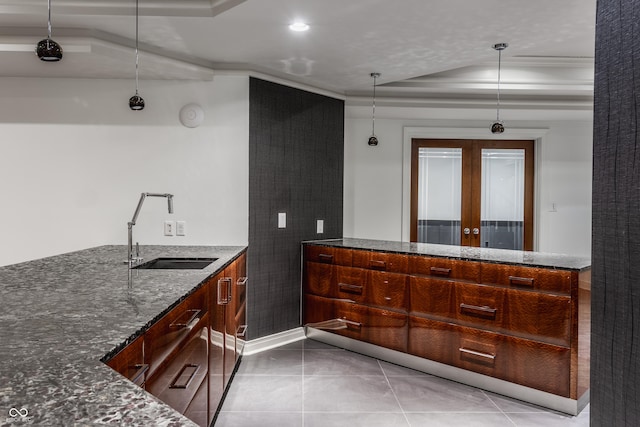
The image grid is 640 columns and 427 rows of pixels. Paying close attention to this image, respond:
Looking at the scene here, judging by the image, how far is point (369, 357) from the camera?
11.6ft

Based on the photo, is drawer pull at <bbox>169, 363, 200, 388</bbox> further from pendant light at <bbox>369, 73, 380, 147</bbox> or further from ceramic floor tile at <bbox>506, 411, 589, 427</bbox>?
pendant light at <bbox>369, 73, 380, 147</bbox>

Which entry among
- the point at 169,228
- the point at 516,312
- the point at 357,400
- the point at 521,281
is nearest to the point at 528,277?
the point at 521,281

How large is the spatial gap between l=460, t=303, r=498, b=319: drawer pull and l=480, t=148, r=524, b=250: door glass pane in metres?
2.39

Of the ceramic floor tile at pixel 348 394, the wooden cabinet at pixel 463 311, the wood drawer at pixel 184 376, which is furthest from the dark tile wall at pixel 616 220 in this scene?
the ceramic floor tile at pixel 348 394

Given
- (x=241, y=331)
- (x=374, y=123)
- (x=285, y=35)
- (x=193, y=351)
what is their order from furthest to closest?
1. (x=374, y=123)
2. (x=241, y=331)
3. (x=285, y=35)
4. (x=193, y=351)

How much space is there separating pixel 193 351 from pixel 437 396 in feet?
5.77

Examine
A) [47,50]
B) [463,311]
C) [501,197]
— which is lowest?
[463,311]

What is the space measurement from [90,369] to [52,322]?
450 mm

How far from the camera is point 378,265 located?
3420 millimetres

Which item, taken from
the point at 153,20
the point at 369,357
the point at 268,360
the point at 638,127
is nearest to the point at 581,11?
the point at 638,127

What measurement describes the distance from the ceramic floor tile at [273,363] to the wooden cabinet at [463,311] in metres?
0.46

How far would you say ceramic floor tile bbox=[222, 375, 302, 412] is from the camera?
8.68 ft

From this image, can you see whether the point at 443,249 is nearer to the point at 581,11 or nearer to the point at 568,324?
the point at 568,324

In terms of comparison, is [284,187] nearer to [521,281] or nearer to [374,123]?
[374,123]
